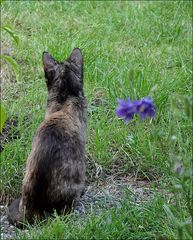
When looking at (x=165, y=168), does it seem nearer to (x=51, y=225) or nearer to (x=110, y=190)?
(x=110, y=190)

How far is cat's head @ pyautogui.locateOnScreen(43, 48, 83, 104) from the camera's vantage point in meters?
4.53

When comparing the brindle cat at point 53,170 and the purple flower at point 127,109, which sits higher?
the purple flower at point 127,109

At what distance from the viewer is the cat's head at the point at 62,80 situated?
4.53m

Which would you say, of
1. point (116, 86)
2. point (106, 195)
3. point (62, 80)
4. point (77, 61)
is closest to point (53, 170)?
point (106, 195)

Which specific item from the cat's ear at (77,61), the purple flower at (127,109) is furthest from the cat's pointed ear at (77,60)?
the purple flower at (127,109)

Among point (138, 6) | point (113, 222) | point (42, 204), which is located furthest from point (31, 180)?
point (138, 6)

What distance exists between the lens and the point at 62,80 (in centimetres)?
454

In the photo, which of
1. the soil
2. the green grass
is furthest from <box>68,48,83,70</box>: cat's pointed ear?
the soil

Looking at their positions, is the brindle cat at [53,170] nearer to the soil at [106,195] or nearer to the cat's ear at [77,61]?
the soil at [106,195]

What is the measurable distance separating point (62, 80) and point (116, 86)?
1145 millimetres

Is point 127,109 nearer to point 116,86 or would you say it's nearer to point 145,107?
point 145,107

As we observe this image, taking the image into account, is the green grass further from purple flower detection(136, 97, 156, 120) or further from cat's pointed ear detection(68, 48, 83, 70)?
cat's pointed ear detection(68, 48, 83, 70)

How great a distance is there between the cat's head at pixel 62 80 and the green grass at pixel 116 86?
0.38 metres

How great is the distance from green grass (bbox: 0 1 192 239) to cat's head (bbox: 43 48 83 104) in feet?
1.25
